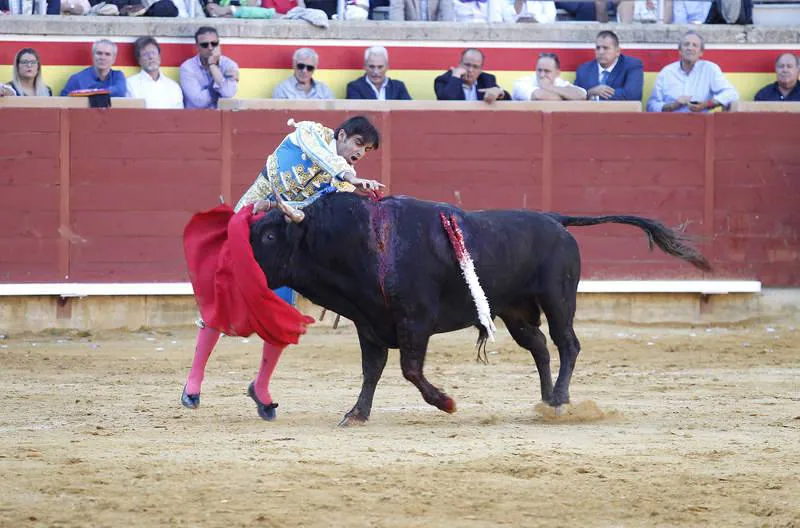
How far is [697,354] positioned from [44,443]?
188 inches

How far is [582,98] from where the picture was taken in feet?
33.9

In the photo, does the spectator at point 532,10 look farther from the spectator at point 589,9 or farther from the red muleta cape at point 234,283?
the red muleta cape at point 234,283

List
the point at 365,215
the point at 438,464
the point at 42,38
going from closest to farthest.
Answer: the point at 438,464 < the point at 365,215 < the point at 42,38

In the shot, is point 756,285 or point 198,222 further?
point 756,285

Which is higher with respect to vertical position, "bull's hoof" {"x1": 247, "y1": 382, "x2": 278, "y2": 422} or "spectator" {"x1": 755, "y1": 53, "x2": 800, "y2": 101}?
"spectator" {"x1": 755, "y1": 53, "x2": 800, "y2": 101}

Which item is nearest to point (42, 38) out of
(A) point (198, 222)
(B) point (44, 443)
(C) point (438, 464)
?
(A) point (198, 222)

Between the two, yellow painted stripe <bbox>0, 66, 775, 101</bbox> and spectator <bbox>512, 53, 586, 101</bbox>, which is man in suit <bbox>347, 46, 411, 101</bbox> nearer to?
yellow painted stripe <bbox>0, 66, 775, 101</bbox>

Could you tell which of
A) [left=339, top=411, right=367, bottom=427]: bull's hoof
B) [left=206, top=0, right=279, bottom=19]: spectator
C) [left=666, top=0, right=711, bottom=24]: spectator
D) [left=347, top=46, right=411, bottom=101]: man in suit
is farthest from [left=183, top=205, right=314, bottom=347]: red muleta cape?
[left=666, top=0, right=711, bottom=24]: spectator

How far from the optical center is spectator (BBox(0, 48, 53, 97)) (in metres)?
9.74

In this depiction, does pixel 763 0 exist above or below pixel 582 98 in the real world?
above

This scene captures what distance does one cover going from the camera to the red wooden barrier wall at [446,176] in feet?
32.5

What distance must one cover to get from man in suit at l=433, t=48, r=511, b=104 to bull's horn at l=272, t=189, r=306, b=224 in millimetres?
4747

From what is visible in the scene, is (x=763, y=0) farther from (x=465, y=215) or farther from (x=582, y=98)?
(x=465, y=215)

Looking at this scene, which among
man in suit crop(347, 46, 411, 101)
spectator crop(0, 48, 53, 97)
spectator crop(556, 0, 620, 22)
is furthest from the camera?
spectator crop(556, 0, 620, 22)
